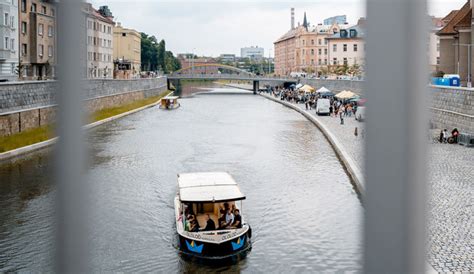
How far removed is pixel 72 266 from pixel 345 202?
1086 cm

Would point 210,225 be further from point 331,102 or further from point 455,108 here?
point 331,102

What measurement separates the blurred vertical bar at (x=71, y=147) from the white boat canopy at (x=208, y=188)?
8833 mm

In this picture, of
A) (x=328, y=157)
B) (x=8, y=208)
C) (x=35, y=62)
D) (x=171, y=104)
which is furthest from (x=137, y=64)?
(x=8, y=208)

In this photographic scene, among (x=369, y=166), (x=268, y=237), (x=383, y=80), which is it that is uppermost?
(x=383, y=80)

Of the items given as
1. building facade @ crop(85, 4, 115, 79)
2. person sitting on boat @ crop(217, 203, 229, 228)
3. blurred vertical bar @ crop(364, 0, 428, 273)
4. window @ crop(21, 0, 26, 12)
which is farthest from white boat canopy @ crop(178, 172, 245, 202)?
window @ crop(21, 0, 26, 12)

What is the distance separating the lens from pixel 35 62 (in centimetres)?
2616

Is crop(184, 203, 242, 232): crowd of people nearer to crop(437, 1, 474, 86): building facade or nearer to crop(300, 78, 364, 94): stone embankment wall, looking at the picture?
crop(300, 78, 364, 94): stone embankment wall

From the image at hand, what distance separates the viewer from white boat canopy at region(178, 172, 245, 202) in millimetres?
9914

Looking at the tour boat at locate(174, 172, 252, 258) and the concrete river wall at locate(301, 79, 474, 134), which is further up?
the concrete river wall at locate(301, 79, 474, 134)

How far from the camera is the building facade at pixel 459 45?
3018 centimetres

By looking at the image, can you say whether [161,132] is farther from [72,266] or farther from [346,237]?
[72,266]

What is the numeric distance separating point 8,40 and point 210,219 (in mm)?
18357

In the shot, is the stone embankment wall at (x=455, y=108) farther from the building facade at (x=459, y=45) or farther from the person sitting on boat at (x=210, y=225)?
the building facade at (x=459, y=45)

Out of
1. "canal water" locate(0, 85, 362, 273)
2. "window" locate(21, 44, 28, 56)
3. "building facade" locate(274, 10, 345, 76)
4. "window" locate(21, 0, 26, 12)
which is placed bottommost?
"canal water" locate(0, 85, 362, 273)
